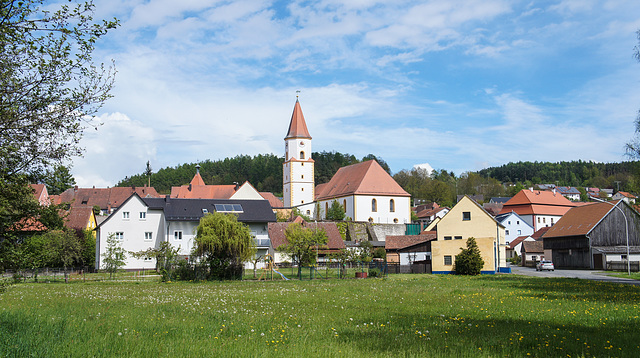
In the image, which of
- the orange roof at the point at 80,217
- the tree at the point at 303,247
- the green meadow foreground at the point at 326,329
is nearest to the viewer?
the green meadow foreground at the point at 326,329

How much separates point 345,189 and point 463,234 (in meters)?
43.6

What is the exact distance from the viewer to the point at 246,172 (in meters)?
181

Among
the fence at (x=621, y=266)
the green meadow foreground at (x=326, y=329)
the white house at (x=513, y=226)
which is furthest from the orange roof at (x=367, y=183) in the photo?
the green meadow foreground at (x=326, y=329)

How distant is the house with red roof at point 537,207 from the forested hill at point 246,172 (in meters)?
59.5

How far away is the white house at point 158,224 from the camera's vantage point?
179 ft

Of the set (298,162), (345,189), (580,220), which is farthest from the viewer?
(298,162)

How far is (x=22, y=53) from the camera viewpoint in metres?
8.51

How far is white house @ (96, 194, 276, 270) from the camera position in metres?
54.7

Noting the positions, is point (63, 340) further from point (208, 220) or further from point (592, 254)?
point (592, 254)

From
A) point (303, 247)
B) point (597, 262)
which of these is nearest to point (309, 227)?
point (303, 247)

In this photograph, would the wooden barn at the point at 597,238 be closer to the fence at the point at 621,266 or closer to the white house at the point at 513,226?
the fence at the point at 621,266

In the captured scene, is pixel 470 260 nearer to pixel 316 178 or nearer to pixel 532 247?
pixel 532 247

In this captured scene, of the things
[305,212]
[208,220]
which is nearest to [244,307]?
[208,220]

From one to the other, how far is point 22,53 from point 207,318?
24.2 ft
